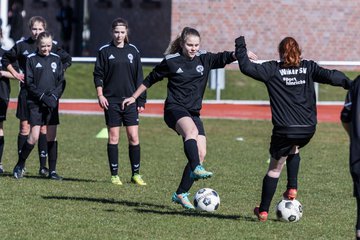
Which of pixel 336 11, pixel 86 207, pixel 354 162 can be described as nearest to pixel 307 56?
pixel 336 11

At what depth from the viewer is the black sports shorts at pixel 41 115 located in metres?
14.0

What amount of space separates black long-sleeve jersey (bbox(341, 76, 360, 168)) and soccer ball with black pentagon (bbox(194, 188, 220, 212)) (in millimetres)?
2820

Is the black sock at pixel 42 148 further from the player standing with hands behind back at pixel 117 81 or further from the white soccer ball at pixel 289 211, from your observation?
the white soccer ball at pixel 289 211

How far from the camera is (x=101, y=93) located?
13.5m

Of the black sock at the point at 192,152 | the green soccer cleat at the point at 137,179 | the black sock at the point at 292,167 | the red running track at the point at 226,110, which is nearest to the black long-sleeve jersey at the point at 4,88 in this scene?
the green soccer cleat at the point at 137,179

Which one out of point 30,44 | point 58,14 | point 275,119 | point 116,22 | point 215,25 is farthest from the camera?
point 58,14

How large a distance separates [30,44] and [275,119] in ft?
15.8

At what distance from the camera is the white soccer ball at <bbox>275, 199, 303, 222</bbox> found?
1098 centimetres

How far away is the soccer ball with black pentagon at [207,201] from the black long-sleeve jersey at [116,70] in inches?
101

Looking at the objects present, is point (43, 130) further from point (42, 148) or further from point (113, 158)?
point (113, 158)

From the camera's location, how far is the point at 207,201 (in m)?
11.5

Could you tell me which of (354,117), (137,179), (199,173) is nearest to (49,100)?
(137,179)

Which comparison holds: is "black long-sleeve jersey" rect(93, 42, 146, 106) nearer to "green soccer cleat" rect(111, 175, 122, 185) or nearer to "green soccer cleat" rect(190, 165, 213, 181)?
"green soccer cleat" rect(111, 175, 122, 185)

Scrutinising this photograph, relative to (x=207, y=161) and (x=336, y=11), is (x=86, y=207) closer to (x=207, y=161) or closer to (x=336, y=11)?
(x=207, y=161)
